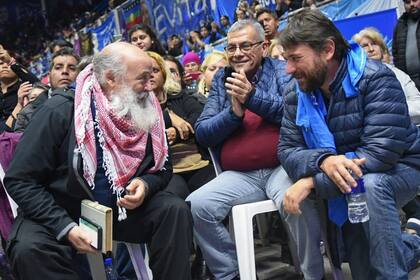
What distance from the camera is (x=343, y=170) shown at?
5.60 ft

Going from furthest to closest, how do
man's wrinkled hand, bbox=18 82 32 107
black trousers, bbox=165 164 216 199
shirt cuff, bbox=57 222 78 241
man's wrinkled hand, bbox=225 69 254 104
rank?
1. man's wrinkled hand, bbox=18 82 32 107
2. black trousers, bbox=165 164 216 199
3. man's wrinkled hand, bbox=225 69 254 104
4. shirt cuff, bbox=57 222 78 241

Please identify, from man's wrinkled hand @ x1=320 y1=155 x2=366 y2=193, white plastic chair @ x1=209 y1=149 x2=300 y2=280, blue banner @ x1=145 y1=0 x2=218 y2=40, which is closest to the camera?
man's wrinkled hand @ x1=320 y1=155 x2=366 y2=193

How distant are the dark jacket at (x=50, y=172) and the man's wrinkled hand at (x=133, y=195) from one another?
8 cm

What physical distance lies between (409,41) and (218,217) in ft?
7.80

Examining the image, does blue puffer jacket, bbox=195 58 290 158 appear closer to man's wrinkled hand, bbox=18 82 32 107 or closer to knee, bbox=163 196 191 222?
knee, bbox=163 196 191 222

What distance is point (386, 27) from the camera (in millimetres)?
4008

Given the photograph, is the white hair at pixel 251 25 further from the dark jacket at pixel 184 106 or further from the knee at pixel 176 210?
the knee at pixel 176 210

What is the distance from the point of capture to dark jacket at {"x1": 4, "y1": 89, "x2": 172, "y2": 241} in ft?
6.09

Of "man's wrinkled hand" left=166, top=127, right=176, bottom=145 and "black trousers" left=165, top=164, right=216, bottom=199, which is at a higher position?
"man's wrinkled hand" left=166, top=127, right=176, bottom=145

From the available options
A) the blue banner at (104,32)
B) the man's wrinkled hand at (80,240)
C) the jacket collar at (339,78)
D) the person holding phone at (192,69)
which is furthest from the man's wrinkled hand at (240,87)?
the blue banner at (104,32)

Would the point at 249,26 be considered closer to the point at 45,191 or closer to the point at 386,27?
the point at 45,191

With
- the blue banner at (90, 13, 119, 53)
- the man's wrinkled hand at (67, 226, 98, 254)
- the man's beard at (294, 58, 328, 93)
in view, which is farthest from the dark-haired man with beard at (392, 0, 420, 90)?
the blue banner at (90, 13, 119, 53)

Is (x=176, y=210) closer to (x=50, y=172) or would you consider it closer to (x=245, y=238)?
(x=245, y=238)

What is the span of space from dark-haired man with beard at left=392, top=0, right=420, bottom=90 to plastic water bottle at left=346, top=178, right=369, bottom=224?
7.09 feet
